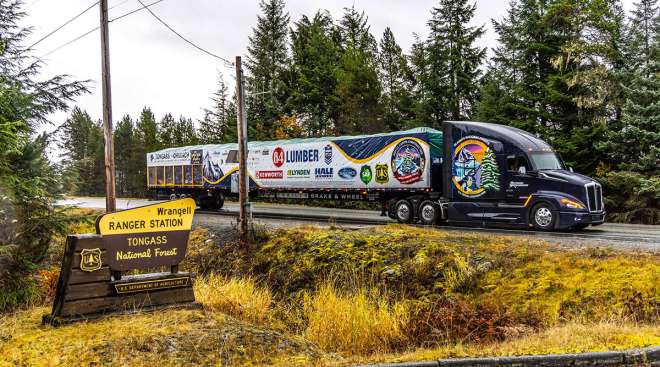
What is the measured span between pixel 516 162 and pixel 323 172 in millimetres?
8961

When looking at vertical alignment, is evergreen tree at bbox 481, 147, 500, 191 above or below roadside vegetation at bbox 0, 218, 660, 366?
above

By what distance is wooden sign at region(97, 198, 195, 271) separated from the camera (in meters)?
7.62

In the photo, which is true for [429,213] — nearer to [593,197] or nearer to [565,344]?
[593,197]

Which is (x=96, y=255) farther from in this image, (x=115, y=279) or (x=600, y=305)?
(x=600, y=305)

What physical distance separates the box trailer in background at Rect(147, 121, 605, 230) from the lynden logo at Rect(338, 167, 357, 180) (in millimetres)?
42

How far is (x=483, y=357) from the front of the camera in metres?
5.88

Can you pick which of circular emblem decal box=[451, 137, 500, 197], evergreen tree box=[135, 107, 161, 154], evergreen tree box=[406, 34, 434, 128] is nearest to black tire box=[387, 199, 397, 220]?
circular emblem decal box=[451, 137, 500, 197]

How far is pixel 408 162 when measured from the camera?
19.8 m

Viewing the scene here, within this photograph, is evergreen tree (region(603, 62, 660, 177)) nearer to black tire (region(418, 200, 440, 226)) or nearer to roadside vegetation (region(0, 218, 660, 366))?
black tire (region(418, 200, 440, 226))

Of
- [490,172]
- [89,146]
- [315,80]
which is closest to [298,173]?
[490,172]

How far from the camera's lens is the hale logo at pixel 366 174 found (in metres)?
21.2

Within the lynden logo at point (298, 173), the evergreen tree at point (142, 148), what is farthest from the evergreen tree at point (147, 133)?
the lynden logo at point (298, 173)

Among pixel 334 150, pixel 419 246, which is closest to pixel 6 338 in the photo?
pixel 419 246

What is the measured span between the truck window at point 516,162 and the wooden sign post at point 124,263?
11651mm
